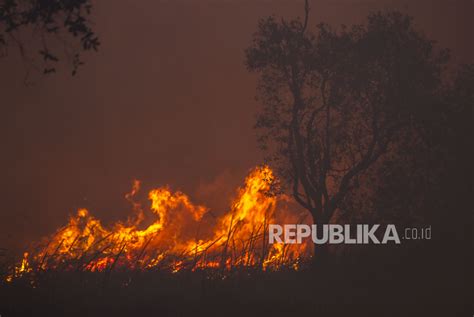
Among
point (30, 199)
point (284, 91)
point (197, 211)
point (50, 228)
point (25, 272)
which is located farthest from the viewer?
point (30, 199)

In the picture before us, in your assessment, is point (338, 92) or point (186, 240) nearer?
point (338, 92)

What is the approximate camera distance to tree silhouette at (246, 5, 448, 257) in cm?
2664

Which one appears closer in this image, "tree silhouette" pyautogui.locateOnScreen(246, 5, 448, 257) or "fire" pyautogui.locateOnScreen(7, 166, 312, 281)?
"fire" pyautogui.locateOnScreen(7, 166, 312, 281)

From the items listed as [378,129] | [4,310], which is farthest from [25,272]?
[378,129]

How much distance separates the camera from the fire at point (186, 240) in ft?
69.5

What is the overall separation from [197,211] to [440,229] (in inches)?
867

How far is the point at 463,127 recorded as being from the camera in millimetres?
27156

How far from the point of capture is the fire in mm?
21172

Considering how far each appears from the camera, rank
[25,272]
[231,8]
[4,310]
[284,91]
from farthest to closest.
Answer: [231,8]
[284,91]
[25,272]
[4,310]

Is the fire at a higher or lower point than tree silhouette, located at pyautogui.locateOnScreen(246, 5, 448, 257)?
lower

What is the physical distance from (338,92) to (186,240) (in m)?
16.2

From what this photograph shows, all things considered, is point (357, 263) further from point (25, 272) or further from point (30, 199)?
point (30, 199)

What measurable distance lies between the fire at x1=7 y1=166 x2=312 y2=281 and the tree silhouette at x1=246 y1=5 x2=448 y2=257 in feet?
6.80

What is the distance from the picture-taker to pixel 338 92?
27.2 meters
